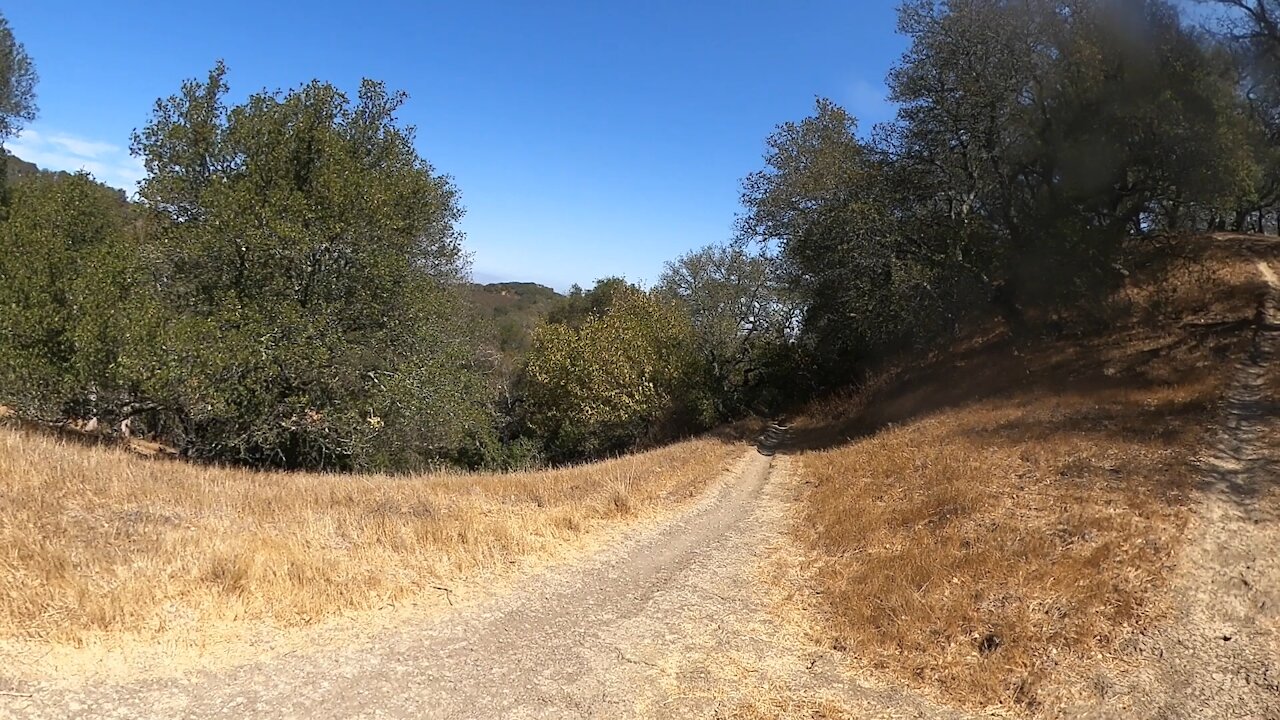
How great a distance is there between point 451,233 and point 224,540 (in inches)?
900

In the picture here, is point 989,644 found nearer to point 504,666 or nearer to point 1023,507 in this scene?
point 1023,507

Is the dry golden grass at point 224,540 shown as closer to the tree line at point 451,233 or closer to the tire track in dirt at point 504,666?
the tire track in dirt at point 504,666

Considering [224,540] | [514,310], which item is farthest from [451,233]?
[514,310]

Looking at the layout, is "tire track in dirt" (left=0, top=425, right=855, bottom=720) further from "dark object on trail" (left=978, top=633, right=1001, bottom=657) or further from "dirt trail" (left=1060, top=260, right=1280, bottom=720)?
"dirt trail" (left=1060, top=260, right=1280, bottom=720)

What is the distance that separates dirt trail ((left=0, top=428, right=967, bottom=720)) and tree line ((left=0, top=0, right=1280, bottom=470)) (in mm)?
9890

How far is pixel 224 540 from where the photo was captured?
6559 mm

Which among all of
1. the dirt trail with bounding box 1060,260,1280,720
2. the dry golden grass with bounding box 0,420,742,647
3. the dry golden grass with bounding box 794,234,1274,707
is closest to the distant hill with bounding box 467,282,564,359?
the dry golden grass with bounding box 794,234,1274,707

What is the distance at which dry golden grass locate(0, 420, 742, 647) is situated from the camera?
205 inches

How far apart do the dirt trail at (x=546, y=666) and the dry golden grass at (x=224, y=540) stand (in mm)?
679

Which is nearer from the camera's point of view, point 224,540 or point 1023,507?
point 224,540

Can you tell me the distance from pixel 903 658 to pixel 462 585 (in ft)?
14.8

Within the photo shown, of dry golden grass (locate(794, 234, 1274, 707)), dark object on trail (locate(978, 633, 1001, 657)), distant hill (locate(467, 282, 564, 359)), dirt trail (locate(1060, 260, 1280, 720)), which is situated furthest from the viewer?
distant hill (locate(467, 282, 564, 359))

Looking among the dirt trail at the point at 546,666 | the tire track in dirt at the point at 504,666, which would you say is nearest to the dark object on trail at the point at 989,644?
the dirt trail at the point at 546,666

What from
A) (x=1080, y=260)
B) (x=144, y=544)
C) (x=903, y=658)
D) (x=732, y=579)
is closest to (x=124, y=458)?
(x=144, y=544)
